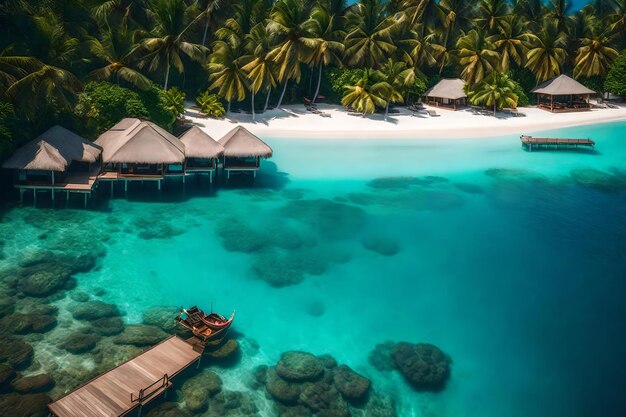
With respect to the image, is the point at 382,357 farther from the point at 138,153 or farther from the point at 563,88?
the point at 563,88

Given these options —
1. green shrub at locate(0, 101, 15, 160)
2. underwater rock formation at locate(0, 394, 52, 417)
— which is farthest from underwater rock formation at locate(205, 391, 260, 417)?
green shrub at locate(0, 101, 15, 160)

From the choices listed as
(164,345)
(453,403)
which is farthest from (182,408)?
(453,403)

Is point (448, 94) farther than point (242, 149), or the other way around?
point (448, 94)

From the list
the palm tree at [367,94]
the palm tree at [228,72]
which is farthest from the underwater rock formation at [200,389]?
the palm tree at [367,94]

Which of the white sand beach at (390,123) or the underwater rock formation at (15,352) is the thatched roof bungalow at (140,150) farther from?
the underwater rock formation at (15,352)

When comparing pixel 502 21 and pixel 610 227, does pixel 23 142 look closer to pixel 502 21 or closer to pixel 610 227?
pixel 610 227

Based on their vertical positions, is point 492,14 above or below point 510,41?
above

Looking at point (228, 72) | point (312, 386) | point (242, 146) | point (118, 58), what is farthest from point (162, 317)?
point (228, 72)
